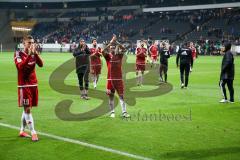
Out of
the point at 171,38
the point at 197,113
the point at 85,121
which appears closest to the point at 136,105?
the point at 197,113

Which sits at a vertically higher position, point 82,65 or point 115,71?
point 115,71

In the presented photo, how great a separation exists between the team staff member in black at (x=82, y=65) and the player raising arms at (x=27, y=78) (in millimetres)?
7799

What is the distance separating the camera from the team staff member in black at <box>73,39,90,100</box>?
19.4 metres

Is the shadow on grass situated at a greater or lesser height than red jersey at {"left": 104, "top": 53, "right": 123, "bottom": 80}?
lesser

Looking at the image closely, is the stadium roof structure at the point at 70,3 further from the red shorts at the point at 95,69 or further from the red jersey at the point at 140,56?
the red shorts at the point at 95,69

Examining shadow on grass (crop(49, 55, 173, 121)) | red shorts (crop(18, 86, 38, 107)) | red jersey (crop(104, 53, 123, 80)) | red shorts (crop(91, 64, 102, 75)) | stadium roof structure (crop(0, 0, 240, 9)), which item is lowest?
shadow on grass (crop(49, 55, 173, 121))

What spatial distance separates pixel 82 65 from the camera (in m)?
19.8

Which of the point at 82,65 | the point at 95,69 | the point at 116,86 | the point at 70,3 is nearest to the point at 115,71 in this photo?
the point at 116,86

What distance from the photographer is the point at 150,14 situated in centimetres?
8406

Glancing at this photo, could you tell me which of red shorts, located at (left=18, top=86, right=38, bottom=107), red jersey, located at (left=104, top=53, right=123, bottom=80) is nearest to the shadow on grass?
red jersey, located at (left=104, top=53, right=123, bottom=80)

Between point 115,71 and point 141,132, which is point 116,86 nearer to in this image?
point 115,71

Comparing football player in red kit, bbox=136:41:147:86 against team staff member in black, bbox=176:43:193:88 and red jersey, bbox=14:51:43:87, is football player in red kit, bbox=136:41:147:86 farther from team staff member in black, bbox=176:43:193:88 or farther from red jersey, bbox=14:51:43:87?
red jersey, bbox=14:51:43:87

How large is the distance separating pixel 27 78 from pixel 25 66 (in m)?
0.35

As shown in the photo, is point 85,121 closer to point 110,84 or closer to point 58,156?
point 110,84
